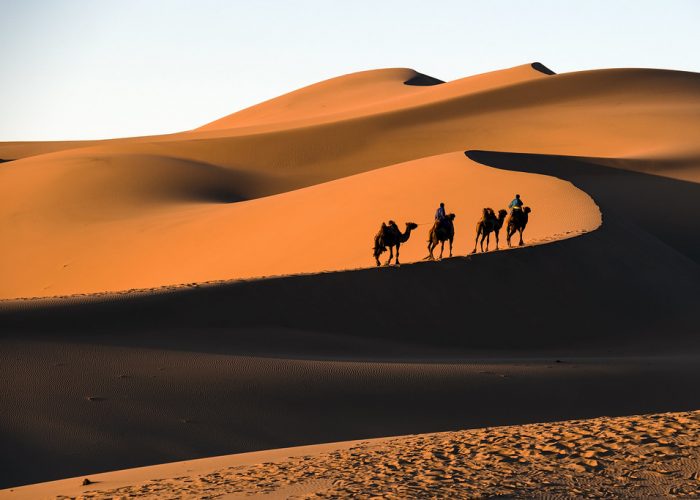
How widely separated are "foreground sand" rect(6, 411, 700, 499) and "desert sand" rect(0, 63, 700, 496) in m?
0.09

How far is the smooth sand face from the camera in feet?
116

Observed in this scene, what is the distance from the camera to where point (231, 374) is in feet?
49.7

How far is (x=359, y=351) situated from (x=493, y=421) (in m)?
4.22

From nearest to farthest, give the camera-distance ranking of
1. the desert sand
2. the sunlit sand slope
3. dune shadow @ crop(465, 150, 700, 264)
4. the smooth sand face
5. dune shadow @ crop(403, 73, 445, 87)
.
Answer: the desert sand → the sunlit sand slope → the smooth sand face → dune shadow @ crop(465, 150, 700, 264) → dune shadow @ crop(403, 73, 445, 87)

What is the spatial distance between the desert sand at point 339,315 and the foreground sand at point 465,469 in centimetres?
9

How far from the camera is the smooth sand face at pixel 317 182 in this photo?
35.3 m

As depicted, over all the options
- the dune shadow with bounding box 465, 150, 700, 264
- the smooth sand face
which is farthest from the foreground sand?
the dune shadow with bounding box 465, 150, 700, 264

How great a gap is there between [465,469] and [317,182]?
5152 cm

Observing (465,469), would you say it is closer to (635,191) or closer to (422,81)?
(635,191)

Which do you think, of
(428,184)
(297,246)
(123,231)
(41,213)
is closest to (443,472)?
(297,246)

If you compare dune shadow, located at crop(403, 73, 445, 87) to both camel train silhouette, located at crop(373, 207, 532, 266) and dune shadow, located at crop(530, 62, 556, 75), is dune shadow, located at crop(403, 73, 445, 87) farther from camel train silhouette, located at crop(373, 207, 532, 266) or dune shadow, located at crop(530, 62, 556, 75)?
camel train silhouette, located at crop(373, 207, 532, 266)

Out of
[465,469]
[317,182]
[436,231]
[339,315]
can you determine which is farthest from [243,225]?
[465,469]

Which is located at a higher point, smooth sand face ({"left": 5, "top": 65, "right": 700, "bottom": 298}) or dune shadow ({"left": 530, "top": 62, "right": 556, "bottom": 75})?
dune shadow ({"left": 530, "top": 62, "right": 556, "bottom": 75})

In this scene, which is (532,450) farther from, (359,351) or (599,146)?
(599,146)
